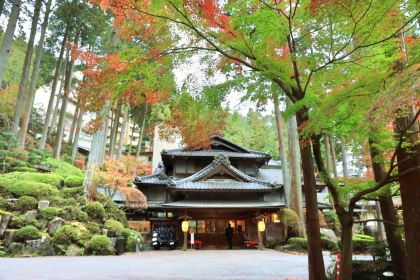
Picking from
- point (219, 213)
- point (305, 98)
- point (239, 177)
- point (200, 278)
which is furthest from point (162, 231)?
point (305, 98)

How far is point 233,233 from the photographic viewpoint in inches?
803

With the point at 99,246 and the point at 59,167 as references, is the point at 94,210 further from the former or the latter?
the point at 59,167

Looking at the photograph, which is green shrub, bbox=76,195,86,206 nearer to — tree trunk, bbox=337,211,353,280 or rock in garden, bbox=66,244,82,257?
rock in garden, bbox=66,244,82,257

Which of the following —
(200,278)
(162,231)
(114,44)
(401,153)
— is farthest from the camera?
(162,231)

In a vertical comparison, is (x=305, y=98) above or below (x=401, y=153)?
above

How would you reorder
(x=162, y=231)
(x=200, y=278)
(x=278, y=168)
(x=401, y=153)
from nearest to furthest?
(x=401, y=153), (x=200, y=278), (x=162, y=231), (x=278, y=168)

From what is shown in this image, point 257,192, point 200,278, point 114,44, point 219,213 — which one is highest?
point 114,44

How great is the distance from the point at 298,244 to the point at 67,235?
11483 millimetres

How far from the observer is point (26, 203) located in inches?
571

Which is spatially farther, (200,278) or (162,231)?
(162,231)

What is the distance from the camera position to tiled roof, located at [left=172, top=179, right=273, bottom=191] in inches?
770

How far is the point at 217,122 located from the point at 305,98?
9.87ft

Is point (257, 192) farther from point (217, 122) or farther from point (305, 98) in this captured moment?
point (305, 98)

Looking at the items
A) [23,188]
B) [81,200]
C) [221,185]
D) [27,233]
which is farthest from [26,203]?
[221,185]
